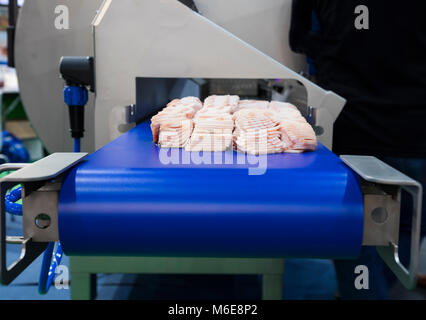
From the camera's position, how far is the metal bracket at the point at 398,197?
2.14 feet

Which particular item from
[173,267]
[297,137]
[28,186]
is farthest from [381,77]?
[28,186]

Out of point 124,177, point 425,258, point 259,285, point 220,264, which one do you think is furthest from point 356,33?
point 425,258

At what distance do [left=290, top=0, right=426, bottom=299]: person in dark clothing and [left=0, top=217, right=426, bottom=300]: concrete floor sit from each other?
691 mm

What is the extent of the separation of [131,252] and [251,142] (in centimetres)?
37

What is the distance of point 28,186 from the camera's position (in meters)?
0.72

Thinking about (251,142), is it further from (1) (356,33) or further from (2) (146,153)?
(1) (356,33)

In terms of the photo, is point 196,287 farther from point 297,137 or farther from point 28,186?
point 28,186

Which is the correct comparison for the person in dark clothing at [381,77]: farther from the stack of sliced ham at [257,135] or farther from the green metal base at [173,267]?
the stack of sliced ham at [257,135]

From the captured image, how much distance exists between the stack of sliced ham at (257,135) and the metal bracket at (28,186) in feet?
1.14

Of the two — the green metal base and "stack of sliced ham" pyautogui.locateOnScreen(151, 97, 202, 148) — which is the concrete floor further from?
"stack of sliced ham" pyautogui.locateOnScreen(151, 97, 202, 148)

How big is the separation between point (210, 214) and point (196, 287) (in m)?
1.67

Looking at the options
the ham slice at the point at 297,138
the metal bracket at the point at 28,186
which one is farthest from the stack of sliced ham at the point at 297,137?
the metal bracket at the point at 28,186

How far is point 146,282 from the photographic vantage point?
7.60 ft

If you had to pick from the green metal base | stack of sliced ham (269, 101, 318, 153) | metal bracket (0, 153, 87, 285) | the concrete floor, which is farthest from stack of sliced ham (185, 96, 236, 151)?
the concrete floor
